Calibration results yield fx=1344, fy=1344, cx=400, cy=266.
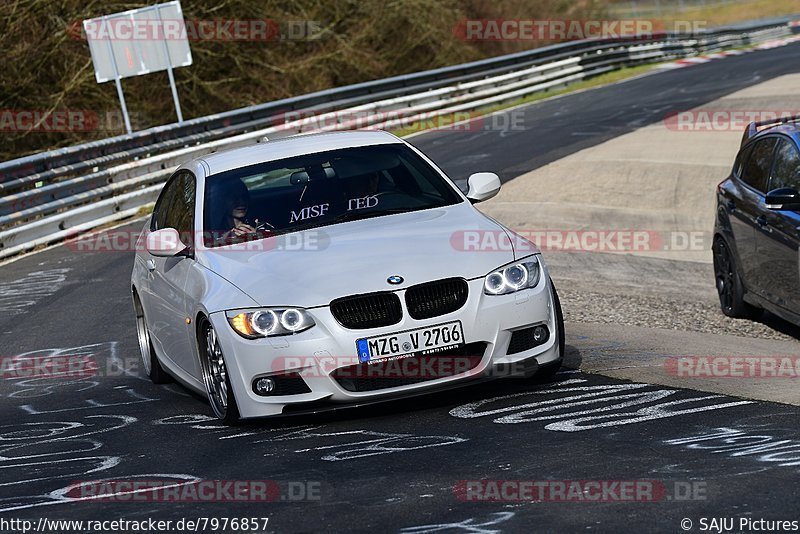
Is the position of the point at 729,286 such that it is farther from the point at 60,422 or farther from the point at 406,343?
the point at 60,422

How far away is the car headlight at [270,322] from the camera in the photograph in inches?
285

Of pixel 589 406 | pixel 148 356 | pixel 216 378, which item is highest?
pixel 216 378

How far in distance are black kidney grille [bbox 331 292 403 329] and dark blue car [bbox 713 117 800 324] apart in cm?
367

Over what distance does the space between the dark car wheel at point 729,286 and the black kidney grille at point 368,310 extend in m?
4.76

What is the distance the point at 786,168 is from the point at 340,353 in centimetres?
471

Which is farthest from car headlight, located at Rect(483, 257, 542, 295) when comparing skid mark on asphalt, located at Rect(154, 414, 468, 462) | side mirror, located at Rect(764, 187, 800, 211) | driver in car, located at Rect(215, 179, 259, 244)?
side mirror, located at Rect(764, 187, 800, 211)

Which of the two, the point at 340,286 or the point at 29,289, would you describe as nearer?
the point at 340,286

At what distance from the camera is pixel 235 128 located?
23578 mm

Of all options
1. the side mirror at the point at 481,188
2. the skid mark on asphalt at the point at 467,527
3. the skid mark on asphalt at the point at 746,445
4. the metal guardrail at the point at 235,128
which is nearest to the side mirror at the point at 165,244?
the side mirror at the point at 481,188

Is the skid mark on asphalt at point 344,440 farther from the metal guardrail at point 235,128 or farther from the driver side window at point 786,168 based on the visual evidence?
the metal guardrail at point 235,128

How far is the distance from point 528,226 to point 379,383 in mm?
9012

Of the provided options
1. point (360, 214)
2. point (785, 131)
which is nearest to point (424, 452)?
point (360, 214)

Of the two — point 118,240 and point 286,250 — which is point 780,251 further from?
point 118,240

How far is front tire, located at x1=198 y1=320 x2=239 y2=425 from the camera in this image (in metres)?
7.56
